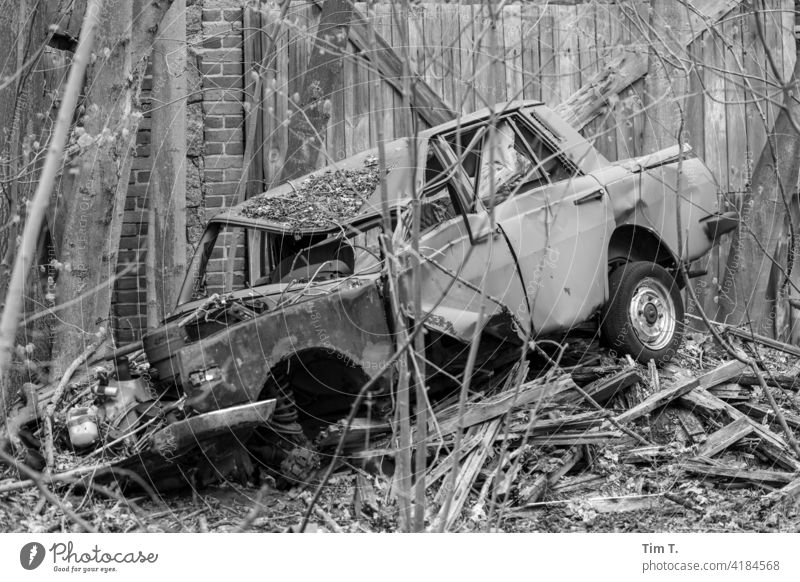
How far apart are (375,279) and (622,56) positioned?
3.92m

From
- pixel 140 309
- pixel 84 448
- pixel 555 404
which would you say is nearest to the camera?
pixel 84 448

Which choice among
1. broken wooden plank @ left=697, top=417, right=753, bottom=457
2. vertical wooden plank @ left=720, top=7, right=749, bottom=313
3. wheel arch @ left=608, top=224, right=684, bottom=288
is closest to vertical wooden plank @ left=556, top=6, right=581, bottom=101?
vertical wooden plank @ left=720, top=7, right=749, bottom=313

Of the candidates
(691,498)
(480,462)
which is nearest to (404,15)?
(480,462)

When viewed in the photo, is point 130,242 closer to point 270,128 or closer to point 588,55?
point 270,128

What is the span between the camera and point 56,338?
6125 mm

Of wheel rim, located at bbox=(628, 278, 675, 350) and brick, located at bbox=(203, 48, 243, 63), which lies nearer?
wheel rim, located at bbox=(628, 278, 675, 350)

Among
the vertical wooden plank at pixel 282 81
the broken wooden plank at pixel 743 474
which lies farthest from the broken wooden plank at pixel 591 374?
the vertical wooden plank at pixel 282 81

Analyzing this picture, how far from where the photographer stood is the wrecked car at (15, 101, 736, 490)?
5.18 meters

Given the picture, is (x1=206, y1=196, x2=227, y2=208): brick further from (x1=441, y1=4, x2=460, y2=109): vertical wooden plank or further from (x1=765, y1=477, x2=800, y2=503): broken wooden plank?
(x1=765, y1=477, x2=800, y2=503): broken wooden plank

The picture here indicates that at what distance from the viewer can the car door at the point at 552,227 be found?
6.02 meters

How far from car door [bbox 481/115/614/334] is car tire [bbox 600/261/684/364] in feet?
0.53

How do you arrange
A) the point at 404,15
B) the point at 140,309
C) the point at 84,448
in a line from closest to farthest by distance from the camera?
1. the point at 404,15
2. the point at 84,448
3. the point at 140,309

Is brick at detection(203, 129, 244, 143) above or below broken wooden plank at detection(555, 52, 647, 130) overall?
below

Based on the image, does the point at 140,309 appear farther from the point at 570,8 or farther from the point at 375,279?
the point at 570,8
